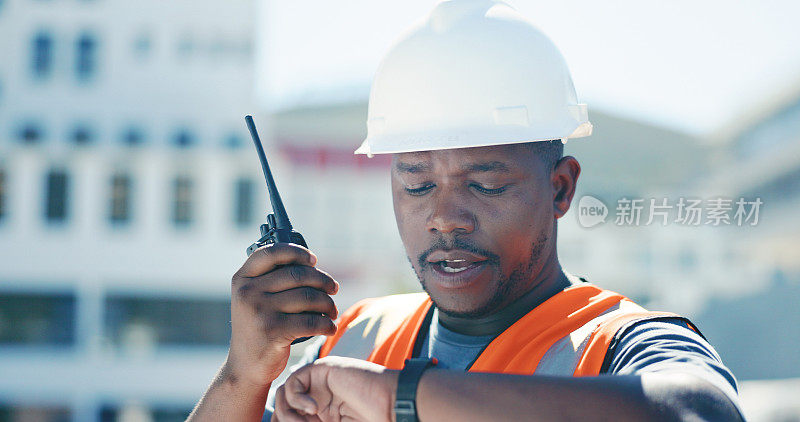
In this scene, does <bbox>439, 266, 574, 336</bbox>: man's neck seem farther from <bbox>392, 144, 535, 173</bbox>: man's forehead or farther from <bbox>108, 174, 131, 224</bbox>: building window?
<bbox>108, 174, 131, 224</bbox>: building window

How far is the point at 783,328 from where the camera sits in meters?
28.8

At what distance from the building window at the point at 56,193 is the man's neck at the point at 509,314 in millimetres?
29740

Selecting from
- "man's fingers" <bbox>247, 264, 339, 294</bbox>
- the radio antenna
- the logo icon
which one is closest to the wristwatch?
"man's fingers" <bbox>247, 264, 339, 294</bbox>

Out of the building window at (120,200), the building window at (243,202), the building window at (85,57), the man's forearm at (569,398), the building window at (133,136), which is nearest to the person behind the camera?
the man's forearm at (569,398)

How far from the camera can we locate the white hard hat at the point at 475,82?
1980mm

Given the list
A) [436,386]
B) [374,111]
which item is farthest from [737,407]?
[374,111]

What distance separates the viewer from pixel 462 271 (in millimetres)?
1918

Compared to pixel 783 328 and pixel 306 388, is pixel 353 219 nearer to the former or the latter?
pixel 783 328

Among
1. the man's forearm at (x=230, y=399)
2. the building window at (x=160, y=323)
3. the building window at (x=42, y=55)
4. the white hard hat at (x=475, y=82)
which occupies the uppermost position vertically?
the building window at (x=42, y=55)

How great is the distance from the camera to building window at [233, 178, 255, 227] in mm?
29891

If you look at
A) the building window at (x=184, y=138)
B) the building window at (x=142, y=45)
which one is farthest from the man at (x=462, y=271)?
the building window at (x=142, y=45)

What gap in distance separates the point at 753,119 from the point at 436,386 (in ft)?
124

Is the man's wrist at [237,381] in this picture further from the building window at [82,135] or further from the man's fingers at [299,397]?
the building window at [82,135]

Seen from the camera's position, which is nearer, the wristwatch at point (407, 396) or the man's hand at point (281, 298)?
the wristwatch at point (407, 396)
